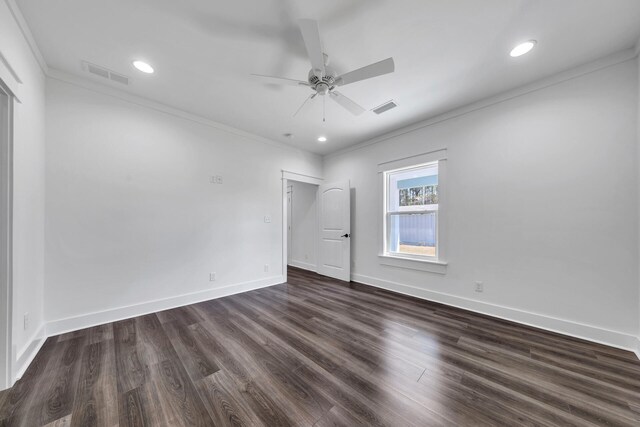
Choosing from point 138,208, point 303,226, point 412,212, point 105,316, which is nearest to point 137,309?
point 105,316

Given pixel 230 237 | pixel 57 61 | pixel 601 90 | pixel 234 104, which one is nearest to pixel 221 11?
pixel 234 104

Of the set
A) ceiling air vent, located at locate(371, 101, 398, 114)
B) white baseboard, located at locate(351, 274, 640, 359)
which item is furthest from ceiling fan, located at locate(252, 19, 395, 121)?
white baseboard, located at locate(351, 274, 640, 359)

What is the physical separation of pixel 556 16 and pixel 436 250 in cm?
262

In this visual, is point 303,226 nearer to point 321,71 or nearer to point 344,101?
point 344,101

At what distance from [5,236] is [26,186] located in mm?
539

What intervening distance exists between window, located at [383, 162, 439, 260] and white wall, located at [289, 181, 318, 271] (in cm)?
179

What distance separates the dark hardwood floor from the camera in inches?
55.2

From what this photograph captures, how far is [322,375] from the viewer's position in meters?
1.76

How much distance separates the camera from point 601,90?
227 cm

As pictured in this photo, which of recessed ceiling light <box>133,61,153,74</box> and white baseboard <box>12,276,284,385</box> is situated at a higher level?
recessed ceiling light <box>133,61,153,74</box>

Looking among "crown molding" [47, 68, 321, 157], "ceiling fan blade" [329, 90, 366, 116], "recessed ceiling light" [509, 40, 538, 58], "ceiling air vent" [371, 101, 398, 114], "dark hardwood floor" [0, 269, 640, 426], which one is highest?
"recessed ceiling light" [509, 40, 538, 58]

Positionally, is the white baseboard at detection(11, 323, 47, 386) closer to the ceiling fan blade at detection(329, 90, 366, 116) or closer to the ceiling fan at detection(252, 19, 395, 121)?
the ceiling fan at detection(252, 19, 395, 121)

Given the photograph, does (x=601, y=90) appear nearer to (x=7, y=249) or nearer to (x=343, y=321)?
(x=343, y=321)

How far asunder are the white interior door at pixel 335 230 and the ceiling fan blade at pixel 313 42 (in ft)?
8.67
